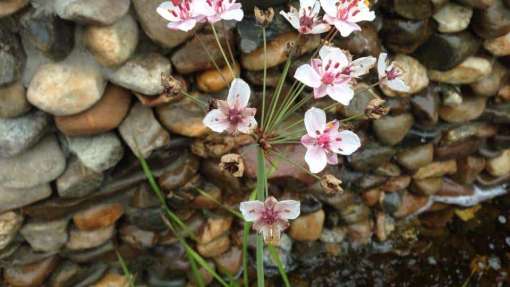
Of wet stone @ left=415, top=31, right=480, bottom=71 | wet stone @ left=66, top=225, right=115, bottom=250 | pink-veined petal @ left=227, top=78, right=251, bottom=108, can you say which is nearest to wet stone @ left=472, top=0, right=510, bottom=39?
wet stone @ left=415, top=31, right=480, bottom=71

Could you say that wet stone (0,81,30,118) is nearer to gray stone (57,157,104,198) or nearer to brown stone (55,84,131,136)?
brown stone (55,84,131,136)

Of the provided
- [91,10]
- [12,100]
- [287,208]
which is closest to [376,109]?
[287,208]

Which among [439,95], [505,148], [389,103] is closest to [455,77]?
[439,95]

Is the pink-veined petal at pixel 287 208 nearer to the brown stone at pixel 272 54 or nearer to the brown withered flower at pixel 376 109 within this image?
the brown withered flower at pixel 376 109

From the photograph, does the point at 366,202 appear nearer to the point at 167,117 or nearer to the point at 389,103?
the point at 389,103

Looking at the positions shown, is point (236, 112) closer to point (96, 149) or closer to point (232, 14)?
point (232, 14)

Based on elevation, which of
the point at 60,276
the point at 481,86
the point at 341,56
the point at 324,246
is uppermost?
the point at 341,56
